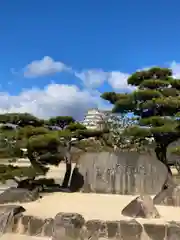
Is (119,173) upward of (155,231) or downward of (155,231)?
upward

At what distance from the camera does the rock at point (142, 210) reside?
6.92 m

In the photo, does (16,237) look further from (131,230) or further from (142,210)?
(142,210)

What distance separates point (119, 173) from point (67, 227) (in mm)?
4301

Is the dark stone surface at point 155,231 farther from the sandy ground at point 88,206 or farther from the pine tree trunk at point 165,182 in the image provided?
the pine tree trunk at point 165,182

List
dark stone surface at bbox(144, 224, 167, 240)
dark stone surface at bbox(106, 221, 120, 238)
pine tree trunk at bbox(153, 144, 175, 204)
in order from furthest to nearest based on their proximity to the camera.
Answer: pine tree trunk at bbox(153, 144, 175, 204), dark stone surface at bbox(106, 221, 120, 238), dark stone surface at bbox(144, 224, 167, 240)

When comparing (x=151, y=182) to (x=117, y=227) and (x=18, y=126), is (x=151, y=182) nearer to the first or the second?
(x=117, y=227)

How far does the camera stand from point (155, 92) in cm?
984

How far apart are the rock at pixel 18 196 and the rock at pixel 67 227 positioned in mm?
2570

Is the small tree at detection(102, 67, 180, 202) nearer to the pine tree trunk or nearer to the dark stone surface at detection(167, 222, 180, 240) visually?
the pine tree trunk

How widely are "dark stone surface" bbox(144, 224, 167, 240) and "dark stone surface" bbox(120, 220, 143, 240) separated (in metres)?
0.15

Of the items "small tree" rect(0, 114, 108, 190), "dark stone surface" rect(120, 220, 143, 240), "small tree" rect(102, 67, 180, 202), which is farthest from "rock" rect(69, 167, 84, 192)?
"dark stone surface" rect(120, 220, 143, 240)

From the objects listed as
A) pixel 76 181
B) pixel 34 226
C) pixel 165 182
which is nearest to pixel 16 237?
pixel 34 226

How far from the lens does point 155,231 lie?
6.34 meters

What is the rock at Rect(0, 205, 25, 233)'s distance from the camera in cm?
700
